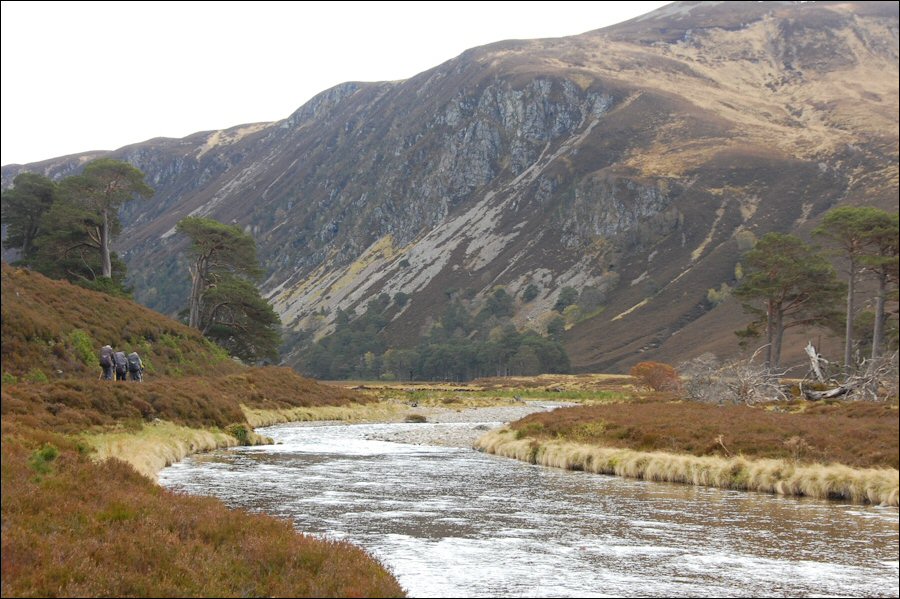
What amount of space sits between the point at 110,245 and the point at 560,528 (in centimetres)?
7331

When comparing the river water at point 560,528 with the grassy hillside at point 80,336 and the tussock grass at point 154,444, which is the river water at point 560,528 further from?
the grassy hillside at point 80,336

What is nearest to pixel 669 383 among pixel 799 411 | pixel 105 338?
pixel 799 411

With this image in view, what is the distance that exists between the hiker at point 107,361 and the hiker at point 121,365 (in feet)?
0.91

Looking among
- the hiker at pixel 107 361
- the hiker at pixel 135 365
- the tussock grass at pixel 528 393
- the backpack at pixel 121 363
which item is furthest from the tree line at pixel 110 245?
the hiker at pixel 107 361

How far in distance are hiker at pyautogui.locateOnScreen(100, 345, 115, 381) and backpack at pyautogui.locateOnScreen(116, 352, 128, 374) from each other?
1.01 ft

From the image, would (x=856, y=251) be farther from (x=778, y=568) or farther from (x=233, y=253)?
(x=233, y=253)

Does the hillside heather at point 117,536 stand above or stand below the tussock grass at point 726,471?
above

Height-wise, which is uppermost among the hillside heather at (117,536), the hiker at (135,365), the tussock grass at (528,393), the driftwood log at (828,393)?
the hillside heather at (117,536)

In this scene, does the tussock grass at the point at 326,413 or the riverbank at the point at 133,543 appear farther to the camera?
the tussock grass at the point at 326,413

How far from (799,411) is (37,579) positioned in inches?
1415

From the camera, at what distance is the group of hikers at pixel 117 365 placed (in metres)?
39.9

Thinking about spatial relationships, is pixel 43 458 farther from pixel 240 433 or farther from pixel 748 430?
pixel 240 433

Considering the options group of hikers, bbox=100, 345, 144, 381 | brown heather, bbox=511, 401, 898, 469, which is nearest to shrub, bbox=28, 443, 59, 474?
group of hikers, bbox=100, 345, 144, 381

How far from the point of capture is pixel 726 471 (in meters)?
29.3
